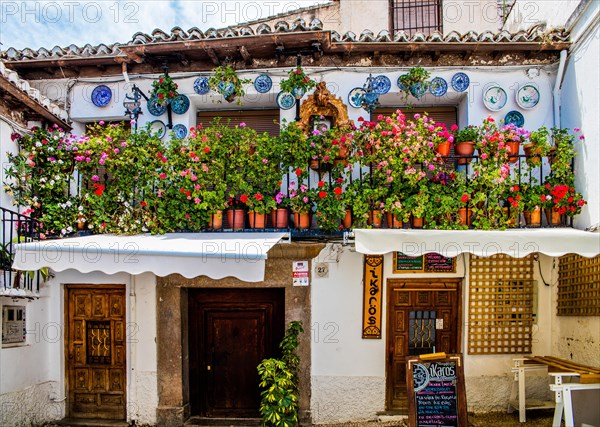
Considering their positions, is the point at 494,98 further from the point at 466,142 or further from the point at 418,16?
the point at 418,16

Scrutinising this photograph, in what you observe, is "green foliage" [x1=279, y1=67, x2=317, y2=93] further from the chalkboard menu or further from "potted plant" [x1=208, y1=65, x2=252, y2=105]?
the chalkboard menu

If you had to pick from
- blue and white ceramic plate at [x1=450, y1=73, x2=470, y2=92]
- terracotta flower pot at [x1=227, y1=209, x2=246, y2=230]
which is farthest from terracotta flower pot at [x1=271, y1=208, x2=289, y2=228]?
A: blue and white ceramic plate at [x1=450, y1=73, x2=470, y2=92]

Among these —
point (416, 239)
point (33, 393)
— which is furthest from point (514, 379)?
point (33, 393)

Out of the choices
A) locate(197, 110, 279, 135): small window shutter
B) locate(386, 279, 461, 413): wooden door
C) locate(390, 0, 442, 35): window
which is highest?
locate(390, 0, 442, 35): window

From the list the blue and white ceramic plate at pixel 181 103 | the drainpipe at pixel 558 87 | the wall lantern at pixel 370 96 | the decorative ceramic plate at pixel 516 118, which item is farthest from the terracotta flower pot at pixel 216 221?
the drainpipe at pixel 558 87

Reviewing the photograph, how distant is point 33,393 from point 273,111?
584 centimetres

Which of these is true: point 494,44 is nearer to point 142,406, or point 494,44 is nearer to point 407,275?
point 407,275

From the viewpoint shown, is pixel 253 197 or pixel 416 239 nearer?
pixel 416 239

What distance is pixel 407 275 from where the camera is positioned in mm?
8664

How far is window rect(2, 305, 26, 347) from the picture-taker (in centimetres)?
784

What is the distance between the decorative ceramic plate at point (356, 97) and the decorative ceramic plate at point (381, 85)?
23cm

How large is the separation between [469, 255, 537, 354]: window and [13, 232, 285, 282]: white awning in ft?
11.6

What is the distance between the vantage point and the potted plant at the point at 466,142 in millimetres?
8148

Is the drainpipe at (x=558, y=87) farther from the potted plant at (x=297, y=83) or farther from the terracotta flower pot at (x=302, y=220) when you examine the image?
the terracotta flower pot at (x=302, y=220)
